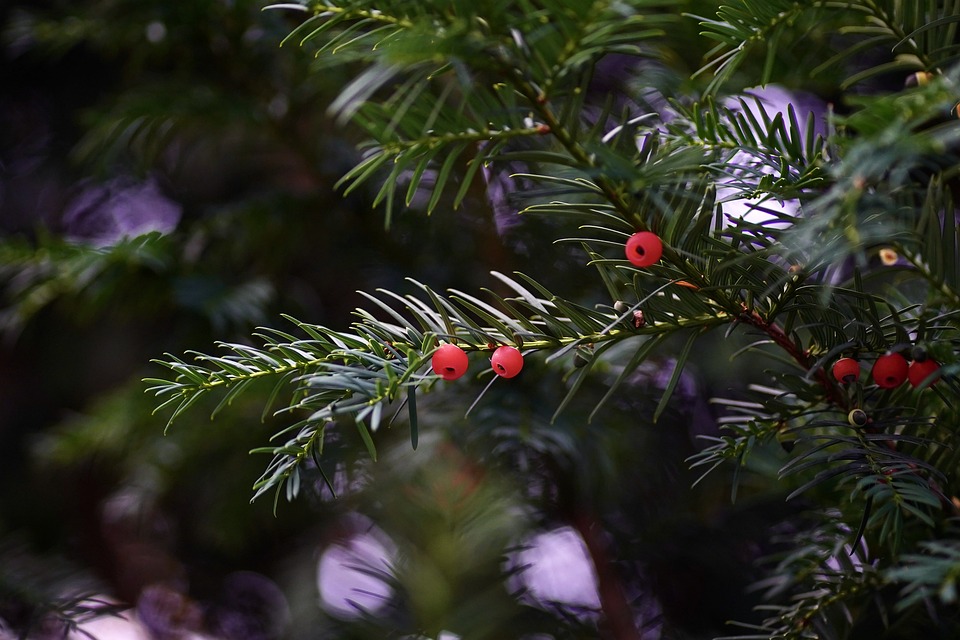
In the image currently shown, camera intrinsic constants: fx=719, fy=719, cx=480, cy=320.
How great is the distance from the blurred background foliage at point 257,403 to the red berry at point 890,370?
0.13 m

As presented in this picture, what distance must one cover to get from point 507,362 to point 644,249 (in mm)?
49

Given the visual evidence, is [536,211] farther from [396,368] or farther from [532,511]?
[532,511]

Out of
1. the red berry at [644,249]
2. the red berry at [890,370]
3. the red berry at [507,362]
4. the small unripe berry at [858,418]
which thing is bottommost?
the small unripe berry at [858,418]

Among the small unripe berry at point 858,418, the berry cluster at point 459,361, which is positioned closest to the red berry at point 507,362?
the berry cluster at point 459,361

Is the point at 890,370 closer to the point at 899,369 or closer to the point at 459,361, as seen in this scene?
the point at 899,369

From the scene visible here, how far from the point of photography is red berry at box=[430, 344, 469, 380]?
0.20 meters

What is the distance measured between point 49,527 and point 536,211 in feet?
2.50

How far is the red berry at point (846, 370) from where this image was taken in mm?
214

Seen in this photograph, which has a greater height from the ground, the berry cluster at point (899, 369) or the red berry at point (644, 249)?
the red berry at point (644, 249)

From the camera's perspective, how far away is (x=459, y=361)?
0.20 metres

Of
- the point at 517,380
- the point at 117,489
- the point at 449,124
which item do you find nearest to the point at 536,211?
the point at 449,124

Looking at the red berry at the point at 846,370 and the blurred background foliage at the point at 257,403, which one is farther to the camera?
the blurred background foliage at the point at 257,403

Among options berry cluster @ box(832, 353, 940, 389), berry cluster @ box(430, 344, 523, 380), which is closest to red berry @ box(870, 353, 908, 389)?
berry cluster @ box(832, 353, 940, 389)

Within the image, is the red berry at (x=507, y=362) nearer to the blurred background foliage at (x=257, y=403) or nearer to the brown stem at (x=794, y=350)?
the brown stem at (x=794, y=350)
